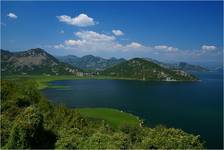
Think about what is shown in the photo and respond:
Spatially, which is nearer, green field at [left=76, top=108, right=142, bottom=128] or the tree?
the tree

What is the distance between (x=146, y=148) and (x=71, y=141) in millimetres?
6006

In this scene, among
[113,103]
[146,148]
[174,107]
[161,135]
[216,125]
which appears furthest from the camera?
[113,103]

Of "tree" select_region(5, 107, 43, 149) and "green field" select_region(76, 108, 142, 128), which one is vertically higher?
"tree" select_region(5, 107, 43, 149)

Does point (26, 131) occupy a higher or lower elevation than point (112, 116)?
higher

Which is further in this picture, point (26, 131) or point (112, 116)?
point (112, 116)

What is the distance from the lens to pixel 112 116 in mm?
63688

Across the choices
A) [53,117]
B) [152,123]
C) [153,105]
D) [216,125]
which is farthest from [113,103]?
[53,117]

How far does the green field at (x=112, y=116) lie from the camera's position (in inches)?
2303

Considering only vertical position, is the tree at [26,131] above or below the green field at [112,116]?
above

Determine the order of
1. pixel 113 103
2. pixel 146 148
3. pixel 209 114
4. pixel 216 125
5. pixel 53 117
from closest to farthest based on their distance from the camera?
pixel 146 148, pixel 53 117, pixel 216 125, pixel 209 114, pixel 113 103

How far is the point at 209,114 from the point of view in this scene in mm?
68625

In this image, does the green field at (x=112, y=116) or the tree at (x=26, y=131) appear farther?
the green field at (x=112, y=116)

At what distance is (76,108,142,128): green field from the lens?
2303 inches

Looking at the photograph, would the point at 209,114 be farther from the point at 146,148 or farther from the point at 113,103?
the point at 146,148
